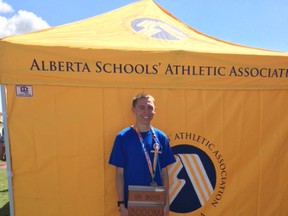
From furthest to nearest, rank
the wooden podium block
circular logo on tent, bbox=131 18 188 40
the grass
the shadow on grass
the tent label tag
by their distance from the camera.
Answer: the grass < the shadow on grass < circular logo on tent, bbox=131 18 188 40 < the tent label tag < the wooden podium block

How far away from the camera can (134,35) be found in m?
3.13

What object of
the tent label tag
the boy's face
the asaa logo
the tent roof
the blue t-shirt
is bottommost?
the asaa logo

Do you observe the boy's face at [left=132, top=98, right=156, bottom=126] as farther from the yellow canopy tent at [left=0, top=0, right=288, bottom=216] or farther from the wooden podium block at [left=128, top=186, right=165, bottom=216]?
the wooden podium block at [left=128, top=186, right=165, bottom=216]

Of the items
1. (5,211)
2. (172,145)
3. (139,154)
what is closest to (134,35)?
(172,145)

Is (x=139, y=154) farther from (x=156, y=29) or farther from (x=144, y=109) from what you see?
(x=156, y=29)

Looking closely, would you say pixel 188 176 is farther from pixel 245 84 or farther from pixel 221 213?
pixel 245 84

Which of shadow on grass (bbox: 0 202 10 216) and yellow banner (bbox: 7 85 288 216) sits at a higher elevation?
yellow banner (bbox: 7 85 288 216)

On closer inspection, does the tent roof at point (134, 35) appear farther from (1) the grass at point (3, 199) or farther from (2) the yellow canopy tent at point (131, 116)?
(1) the grass at point (3, 199)

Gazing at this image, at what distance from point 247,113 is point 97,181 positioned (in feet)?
5.34

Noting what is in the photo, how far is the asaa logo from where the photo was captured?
2.97 meters

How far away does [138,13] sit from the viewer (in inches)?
145

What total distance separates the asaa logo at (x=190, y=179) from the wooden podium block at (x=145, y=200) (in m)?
0.68

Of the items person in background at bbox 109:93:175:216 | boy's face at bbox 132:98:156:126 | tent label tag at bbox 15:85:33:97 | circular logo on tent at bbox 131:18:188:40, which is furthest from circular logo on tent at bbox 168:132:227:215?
tent label tag at bbox 15:85:33:97

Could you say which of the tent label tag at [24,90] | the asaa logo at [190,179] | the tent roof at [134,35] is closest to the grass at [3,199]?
the tent label tag at [24,90]
